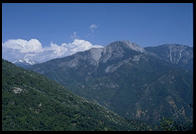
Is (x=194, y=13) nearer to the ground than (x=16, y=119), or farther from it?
farther from it

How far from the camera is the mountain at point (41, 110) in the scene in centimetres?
8062

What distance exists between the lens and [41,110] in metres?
92.8

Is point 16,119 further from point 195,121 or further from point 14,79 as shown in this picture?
point 195,121

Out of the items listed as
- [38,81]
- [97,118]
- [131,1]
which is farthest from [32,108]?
[131,1]

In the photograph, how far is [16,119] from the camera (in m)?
79.5

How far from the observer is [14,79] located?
109125 mm

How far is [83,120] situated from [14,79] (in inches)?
1375

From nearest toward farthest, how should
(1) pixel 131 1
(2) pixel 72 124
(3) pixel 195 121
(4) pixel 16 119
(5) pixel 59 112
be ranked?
1. (3) pixel 195 121
2. (1) pixel 131 1
3. (4) pixel 16 119
4. (2) pixel 72 124
5. (5) pixel 59 112

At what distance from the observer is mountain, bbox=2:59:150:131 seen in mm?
80625

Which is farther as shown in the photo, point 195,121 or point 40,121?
point 40,121

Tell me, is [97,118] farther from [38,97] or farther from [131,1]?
[131,1]

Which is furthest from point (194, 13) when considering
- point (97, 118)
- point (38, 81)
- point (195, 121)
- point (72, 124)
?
point (38, 81)

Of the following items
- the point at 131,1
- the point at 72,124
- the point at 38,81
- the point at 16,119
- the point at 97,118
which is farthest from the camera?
the point at 38,81

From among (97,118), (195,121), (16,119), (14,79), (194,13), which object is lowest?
(97,118)
